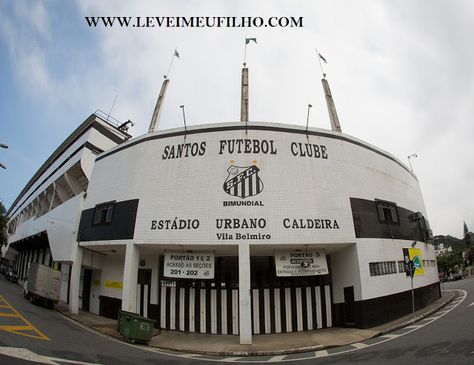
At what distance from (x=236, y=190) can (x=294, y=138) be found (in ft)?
15.9

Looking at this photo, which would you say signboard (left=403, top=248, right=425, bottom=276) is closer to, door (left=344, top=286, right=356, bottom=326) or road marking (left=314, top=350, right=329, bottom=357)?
door (left=344, top=286, right=356, bottom=326)

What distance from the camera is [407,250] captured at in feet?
66.0

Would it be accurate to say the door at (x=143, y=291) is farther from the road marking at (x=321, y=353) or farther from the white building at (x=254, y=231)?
the road marking at (x=321, y=353)

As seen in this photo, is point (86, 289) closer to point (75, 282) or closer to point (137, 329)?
point (75, 282)

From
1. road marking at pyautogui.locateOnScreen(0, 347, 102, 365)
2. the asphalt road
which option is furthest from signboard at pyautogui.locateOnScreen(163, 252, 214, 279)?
road marking at pyautogui.locateOnScreen(0, 347, 102, 365)

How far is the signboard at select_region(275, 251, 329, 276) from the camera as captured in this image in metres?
16.2

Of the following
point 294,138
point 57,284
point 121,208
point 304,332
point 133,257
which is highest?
point 294,138

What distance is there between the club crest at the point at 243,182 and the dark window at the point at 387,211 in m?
8.29

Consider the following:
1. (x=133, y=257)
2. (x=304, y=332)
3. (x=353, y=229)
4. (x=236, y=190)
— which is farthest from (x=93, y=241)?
(x=353, y=229)

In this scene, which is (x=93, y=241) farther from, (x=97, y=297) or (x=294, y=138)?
(x=294, y=138)

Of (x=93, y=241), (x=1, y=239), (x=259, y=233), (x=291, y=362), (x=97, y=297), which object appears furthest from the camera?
(x=1, y=239)

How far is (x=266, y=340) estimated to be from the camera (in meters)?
14.6

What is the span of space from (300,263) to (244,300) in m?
4.01

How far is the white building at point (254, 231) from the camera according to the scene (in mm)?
15961
